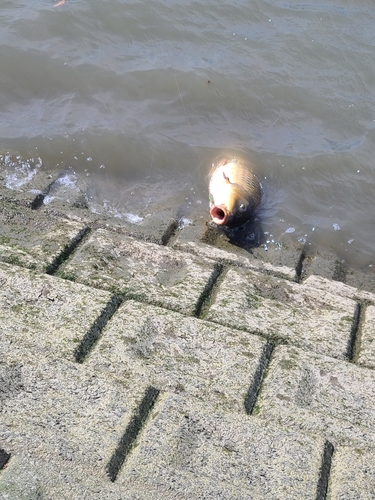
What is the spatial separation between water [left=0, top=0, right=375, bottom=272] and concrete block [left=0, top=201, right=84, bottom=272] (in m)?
0.97

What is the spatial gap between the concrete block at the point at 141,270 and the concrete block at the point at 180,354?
0.45 feet

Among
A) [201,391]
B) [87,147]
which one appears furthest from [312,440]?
[87,147]

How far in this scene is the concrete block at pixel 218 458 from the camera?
2.18m

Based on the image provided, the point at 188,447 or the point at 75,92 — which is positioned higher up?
the point at 188,447

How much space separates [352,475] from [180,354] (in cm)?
87

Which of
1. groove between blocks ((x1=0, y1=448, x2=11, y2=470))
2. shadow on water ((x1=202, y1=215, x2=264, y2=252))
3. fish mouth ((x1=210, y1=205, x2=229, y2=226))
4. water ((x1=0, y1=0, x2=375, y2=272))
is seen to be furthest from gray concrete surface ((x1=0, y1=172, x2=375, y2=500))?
water ((x1=0, y1=0, x2=375, y2=272))

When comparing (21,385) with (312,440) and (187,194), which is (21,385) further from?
(187,194)

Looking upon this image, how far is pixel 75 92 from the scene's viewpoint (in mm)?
6301

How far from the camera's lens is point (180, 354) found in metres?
2.74

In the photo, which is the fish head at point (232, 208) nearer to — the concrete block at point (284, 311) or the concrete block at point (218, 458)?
the concrete block at point (284, 311)

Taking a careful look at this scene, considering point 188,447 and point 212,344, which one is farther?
point 212,344

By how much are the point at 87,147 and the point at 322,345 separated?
320 centimetres

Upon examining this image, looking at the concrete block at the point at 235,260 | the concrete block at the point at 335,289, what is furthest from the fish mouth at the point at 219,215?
the concrete block at the point at 335,289

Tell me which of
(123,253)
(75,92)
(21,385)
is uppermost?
(21,385)
